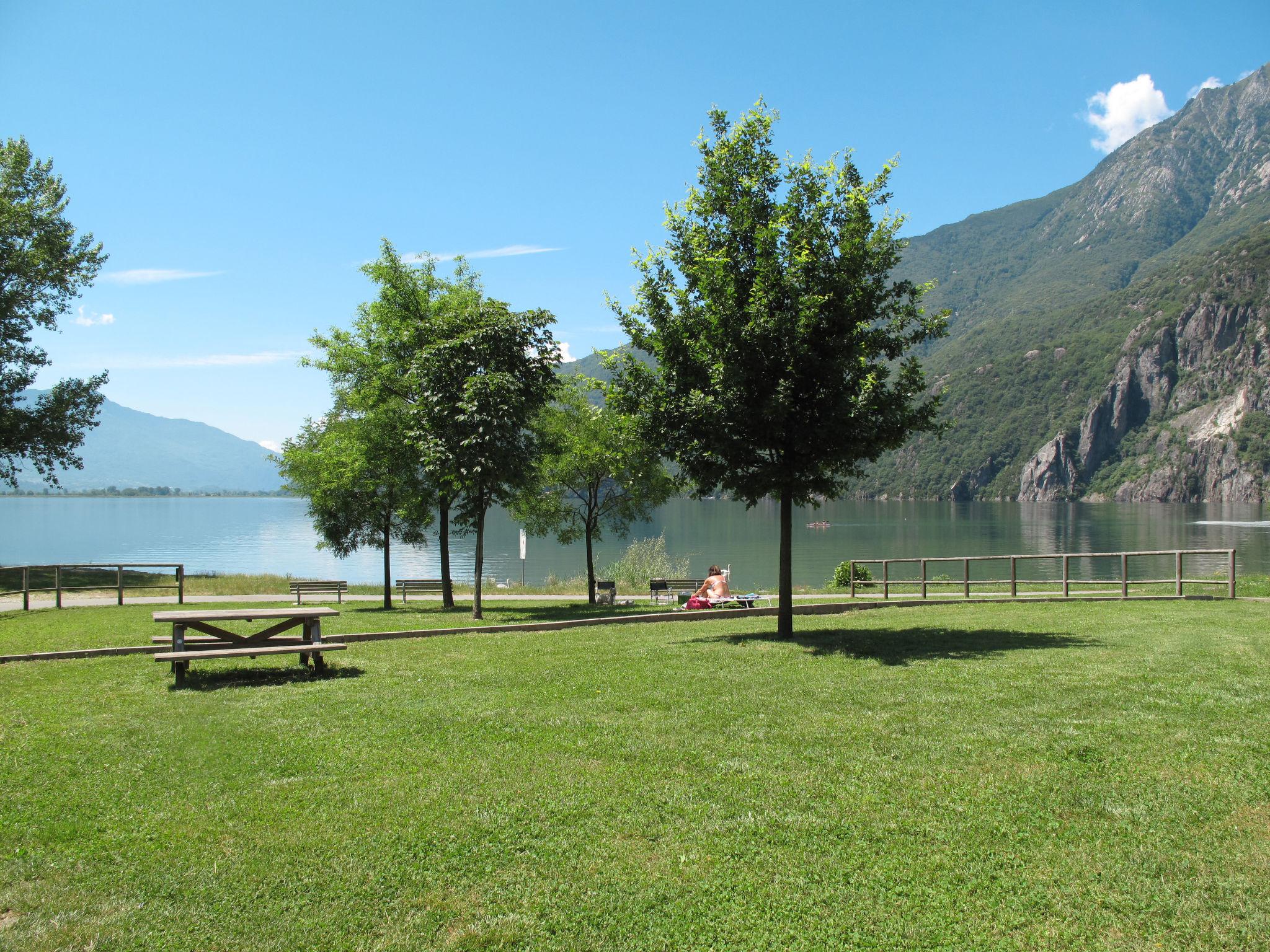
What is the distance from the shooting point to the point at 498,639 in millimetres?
13992

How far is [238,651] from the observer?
985 cm

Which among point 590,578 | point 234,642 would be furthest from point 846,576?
point 234,642

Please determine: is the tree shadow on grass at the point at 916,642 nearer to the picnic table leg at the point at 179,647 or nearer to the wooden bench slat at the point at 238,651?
the wooden bench slat at the point at 238,651

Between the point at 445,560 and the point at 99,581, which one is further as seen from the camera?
the point at 99,581

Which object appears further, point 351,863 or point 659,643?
point 659,643

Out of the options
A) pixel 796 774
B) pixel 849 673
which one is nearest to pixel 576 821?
pixel 796 774

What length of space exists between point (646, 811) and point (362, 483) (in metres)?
18.9

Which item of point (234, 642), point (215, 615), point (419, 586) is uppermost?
point (215, 615)

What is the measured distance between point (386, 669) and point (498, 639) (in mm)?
3425

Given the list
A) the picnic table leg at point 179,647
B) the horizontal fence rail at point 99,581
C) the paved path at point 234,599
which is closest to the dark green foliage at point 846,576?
the paved path at point 234,599

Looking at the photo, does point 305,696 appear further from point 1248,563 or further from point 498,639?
point 1248,563

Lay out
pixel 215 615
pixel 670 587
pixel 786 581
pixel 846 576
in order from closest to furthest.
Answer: pixel 215 615, pixel 786 581, pixel 670 587, pixel 846 576

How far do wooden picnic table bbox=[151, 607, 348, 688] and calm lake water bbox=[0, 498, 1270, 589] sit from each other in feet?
99.7

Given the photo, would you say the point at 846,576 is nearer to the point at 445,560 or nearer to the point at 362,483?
the point at 445,560
